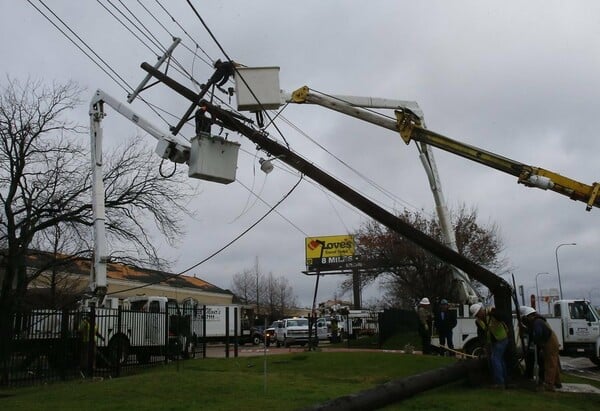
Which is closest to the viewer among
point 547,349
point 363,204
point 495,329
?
point 547,349

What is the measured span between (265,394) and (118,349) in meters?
8.90

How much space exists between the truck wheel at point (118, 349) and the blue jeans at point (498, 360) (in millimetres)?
11310

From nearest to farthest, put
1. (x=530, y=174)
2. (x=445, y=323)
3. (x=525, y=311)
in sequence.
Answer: (x=525, y=311), (x=530, y=174), (x=445, y=323)

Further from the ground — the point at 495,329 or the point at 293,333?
the point at 495,329

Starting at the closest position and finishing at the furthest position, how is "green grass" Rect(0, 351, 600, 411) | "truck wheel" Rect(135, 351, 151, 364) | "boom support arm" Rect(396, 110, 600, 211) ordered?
"green grass" Rect(0, 351, 600, 411) → "boom support arm" Rect(396, 110, 600, 211) → "truck wheel" Rect(135, 351, 151, 364)

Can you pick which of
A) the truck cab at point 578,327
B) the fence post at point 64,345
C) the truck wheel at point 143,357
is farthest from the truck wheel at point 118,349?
the truck cab at point 578,327

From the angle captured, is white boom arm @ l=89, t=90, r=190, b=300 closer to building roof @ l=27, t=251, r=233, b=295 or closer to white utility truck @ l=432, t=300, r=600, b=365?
building roof @ l=27, t=251, r=233, b=295

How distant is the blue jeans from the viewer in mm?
11608

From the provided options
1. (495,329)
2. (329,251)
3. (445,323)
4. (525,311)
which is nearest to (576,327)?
(445,323)

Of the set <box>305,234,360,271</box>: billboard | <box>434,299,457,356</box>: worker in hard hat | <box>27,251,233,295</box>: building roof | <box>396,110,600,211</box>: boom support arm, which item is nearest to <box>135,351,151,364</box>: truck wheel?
<box>27,251,233,295</box>: building roof

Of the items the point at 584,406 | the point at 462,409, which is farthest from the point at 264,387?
the point at 584,406

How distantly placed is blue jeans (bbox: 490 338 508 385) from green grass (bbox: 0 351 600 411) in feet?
1.25

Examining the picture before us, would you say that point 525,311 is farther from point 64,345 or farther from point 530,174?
point 64,345

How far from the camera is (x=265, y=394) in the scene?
10852 mm
